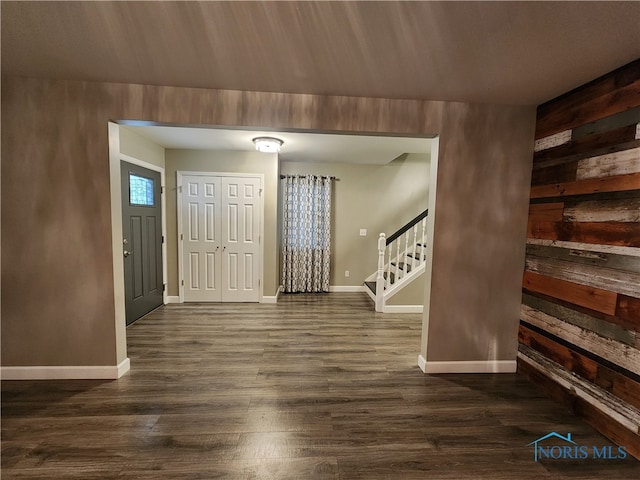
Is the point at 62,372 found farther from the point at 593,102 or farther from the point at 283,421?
the point at 593,102

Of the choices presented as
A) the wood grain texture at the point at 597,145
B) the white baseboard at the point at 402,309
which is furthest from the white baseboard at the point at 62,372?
the wood grain texture at the point at 597,145

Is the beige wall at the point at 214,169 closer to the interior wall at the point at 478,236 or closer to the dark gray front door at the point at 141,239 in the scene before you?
the dark gray front door at the point at 141,239

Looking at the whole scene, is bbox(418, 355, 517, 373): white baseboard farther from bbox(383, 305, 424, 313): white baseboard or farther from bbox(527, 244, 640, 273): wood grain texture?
bbox(383, 305, 424, 313): white baseboard

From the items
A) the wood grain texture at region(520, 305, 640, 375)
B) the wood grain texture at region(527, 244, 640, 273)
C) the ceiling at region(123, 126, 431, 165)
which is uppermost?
the ceiling at region(123, 126, 431, 165)

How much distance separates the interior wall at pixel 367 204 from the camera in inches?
194

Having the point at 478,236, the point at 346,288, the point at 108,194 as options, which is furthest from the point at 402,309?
the point at 108,194

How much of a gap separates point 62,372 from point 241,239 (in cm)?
243

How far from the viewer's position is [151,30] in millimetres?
1363

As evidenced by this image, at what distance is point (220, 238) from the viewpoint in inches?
163

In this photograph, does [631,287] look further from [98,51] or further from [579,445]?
[98,51]

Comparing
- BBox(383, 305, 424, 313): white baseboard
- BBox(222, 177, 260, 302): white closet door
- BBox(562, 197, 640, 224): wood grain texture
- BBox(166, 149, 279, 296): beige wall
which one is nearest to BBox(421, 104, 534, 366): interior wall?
BBox(562, 197, 640, 224): wood grain texture

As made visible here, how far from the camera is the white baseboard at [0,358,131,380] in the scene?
2109 millimetres

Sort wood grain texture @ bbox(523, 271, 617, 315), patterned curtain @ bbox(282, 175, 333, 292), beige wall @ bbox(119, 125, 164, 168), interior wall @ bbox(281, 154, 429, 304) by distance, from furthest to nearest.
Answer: interior wall @ bbox(281, 154, 429, 304), patterned curtain @ bbox(282, 175, 333, 292), beige wall @ bbox(119, 125, 164, 168), wood grain texture @ bbox(523, 271, 617, 315)

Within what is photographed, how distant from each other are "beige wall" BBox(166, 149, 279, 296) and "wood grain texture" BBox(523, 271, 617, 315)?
3186mm
